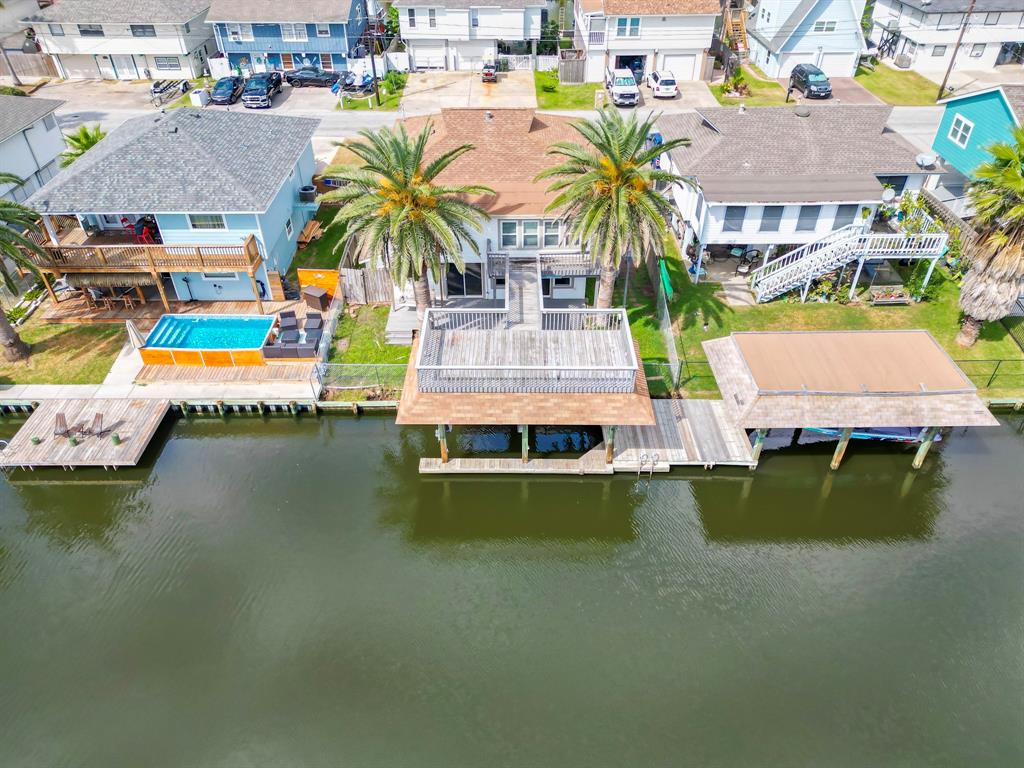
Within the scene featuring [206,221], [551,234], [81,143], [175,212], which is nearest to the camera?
[175,212]

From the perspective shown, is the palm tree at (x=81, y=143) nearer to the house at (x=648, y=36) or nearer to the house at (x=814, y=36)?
the house at (x=648, y=36)

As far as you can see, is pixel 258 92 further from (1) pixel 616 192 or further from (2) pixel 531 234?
(1) pixel 616 192

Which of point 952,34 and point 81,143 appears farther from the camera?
point 952,34

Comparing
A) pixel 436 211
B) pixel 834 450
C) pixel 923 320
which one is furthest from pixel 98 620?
pixel 923 320

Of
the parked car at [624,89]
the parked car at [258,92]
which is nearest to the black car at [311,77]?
the parked car at [258,92]

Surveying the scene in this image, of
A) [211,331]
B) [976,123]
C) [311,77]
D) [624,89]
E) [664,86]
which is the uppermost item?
[976,123]

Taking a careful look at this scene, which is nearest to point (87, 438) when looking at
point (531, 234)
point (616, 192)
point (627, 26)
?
point (531, 234)

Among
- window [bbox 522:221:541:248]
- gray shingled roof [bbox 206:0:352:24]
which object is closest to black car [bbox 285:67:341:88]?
gray shingled roof [bbox 206:0:352:24]
